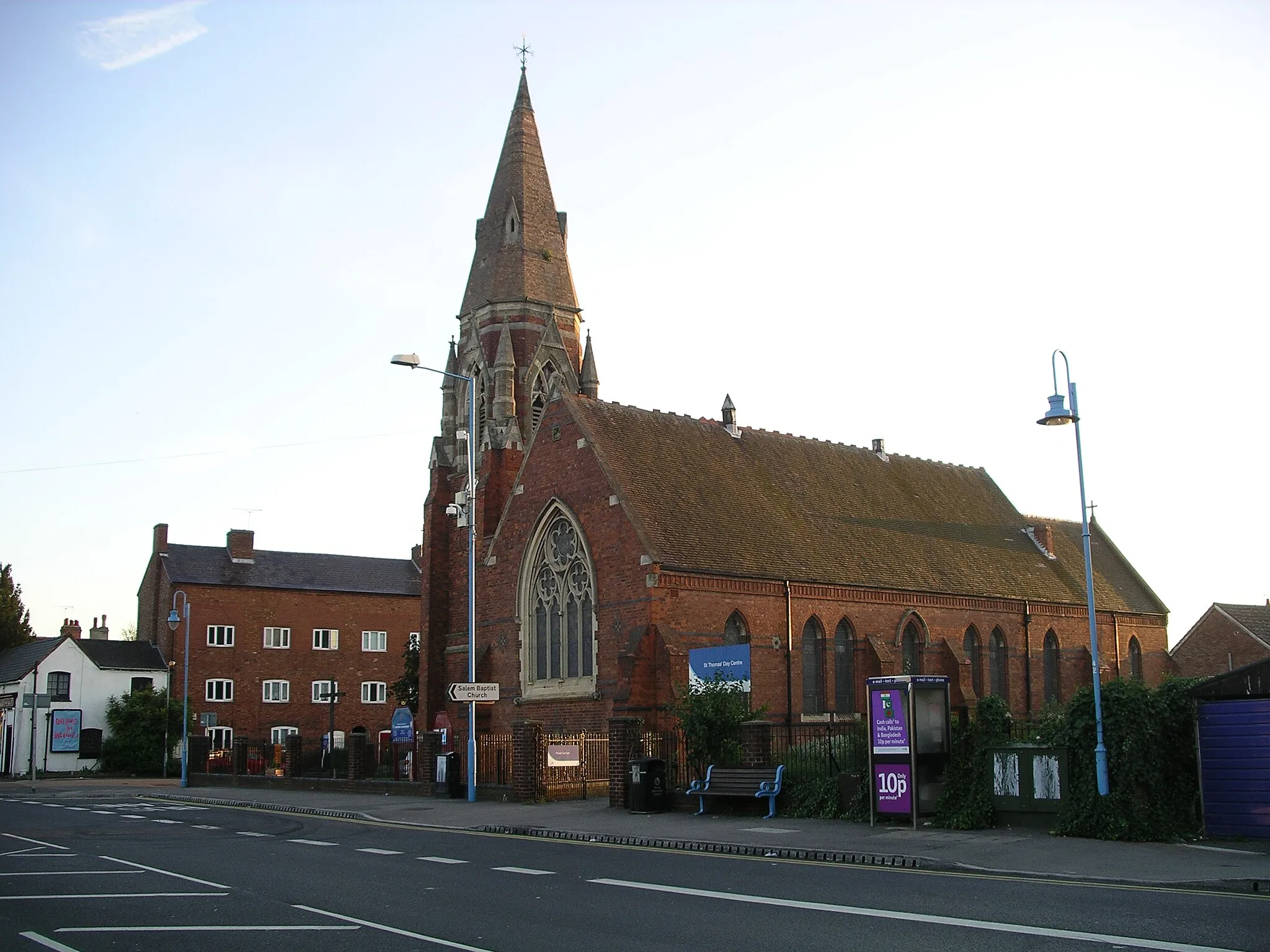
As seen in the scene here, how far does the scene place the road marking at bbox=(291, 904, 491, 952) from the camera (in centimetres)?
953

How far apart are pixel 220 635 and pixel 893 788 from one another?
168ft

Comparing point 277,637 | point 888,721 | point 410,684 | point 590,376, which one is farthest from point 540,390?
point 888,721

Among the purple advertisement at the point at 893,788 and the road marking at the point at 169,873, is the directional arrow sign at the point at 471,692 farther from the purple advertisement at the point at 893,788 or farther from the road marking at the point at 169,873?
the road marking at the point at 169,873

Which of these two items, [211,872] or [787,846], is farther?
[787,846]

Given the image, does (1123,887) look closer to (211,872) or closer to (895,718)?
(895,718)

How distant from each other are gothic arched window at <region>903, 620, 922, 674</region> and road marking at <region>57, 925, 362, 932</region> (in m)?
30.4

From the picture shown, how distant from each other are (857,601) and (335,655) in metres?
38.5

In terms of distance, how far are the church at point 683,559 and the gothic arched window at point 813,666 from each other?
3.0 inches

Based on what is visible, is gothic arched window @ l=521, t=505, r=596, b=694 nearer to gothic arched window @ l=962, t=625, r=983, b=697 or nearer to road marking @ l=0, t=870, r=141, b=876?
gothic arched window @ l=962, t=625, r=983, b=697

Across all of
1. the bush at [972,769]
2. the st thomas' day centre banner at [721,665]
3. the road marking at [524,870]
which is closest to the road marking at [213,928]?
the road marking at [524,870]

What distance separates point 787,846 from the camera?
17281mm

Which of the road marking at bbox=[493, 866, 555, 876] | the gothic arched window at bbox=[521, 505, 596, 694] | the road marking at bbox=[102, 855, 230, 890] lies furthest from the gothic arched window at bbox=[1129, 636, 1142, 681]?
the road marking at bbox=[102, 855, 230, 890]

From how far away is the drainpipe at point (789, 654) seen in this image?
34719 mm

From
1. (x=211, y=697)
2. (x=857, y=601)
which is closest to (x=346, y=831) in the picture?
(x=857, y=601)
